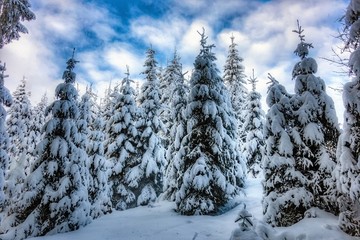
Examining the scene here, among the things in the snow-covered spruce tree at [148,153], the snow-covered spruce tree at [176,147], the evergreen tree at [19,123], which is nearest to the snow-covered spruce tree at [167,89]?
the snow-covered spruce tree at [148,153]

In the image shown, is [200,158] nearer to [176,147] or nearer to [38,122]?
[176,147]

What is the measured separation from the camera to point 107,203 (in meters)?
21.0

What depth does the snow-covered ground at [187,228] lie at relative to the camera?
9.65 m

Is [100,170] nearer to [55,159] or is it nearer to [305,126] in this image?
[55,159]

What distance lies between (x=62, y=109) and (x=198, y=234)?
9424 millimetres

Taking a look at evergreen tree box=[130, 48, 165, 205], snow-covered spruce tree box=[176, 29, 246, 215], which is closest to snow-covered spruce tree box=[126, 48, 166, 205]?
evergreen tree box=[130, 48, 165, 205]

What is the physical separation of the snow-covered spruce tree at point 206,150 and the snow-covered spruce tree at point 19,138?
20262mm

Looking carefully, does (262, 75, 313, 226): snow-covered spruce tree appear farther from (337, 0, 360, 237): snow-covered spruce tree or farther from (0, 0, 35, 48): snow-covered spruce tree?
(0, 0, 35, 48): snow-covered spruce tree

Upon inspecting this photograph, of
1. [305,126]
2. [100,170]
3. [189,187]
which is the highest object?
[305,126]

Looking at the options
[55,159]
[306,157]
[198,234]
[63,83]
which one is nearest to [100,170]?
[55,159]

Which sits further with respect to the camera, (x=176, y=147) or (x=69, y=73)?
(x=176, y=147)

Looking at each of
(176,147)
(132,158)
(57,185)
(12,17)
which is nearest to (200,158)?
(176,147)

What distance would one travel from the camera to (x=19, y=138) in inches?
1307

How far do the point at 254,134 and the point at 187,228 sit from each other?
1821cm
